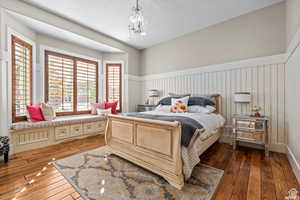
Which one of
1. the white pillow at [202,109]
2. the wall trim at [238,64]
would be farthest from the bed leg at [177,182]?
the wall trim at [238,64]

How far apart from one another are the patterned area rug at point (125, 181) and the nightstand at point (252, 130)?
1.09 metres

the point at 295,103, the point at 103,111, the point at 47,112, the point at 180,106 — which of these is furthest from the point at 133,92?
the point at 295,103

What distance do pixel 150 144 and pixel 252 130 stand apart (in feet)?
6.66

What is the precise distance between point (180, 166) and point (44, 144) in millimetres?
2956

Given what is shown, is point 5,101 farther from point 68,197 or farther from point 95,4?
point 95,4

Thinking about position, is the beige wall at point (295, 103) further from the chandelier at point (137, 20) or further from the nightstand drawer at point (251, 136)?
the chandelier at point (137, 20)

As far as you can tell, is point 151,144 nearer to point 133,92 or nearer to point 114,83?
point 133,92

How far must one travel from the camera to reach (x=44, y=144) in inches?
108

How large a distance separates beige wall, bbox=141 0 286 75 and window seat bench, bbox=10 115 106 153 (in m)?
2.80

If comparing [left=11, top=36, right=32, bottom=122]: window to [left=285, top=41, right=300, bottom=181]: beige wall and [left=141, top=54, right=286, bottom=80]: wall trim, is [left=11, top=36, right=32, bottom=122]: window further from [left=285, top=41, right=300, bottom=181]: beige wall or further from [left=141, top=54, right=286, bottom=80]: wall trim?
[left=285, top=41, right=300, bottom=181]: beige wall

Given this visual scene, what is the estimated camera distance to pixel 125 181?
158 cm

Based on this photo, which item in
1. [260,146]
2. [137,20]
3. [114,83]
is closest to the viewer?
[137,20]

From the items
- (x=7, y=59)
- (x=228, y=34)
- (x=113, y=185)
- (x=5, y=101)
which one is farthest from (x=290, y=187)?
(x=7, y=59)

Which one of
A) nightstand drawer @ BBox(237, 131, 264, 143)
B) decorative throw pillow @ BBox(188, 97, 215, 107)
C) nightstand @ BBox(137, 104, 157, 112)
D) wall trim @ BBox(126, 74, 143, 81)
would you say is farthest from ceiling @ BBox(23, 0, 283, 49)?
nightstand drawer @ BBox(237, 131, 264, 143)
